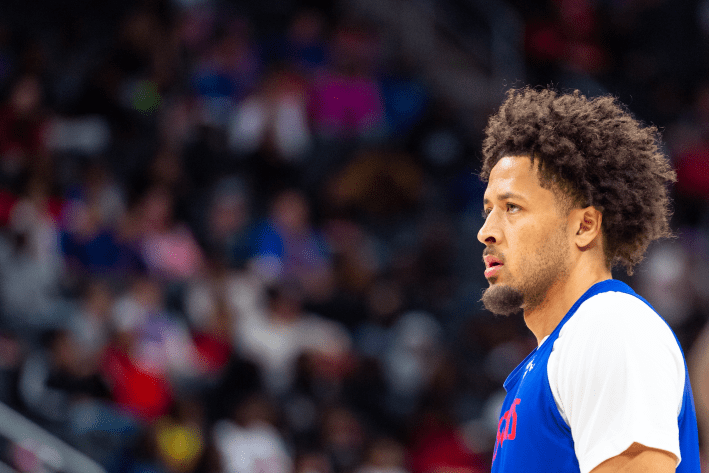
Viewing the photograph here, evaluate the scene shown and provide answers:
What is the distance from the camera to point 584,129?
2342 millimetres

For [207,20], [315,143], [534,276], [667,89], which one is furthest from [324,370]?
[667,89]

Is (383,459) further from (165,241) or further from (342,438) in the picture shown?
(165,241)

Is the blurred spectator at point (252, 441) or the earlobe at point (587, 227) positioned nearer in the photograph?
the earlobe at point (587, 227)

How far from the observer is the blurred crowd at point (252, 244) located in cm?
707

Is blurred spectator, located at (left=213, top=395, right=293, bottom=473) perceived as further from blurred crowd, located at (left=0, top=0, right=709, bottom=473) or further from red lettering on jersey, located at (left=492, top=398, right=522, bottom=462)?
red lettering on jersey, located at (left=492, top=398, right=522, bottom=462)

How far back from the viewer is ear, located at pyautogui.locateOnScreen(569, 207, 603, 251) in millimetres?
2285

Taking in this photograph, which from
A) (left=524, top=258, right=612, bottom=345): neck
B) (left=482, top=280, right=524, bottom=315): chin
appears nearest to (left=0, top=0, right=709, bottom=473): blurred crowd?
(left=482, top=280, right=524, bottom=315): chin

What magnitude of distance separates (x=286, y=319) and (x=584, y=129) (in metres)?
5.85

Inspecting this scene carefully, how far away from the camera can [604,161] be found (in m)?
2.30

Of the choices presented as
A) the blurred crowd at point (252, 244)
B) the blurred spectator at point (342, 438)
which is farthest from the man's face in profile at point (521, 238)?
the blurred spectator at point (342, 438)

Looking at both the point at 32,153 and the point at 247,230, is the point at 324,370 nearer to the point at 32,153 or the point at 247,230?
the point at 247,230

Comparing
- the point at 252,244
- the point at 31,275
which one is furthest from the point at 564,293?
the point at 252,244

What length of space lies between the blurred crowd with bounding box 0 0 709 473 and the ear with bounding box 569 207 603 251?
508cm

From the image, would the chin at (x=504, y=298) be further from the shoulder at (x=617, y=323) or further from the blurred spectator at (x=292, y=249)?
the blurred spectator at (x=292, y=249)
